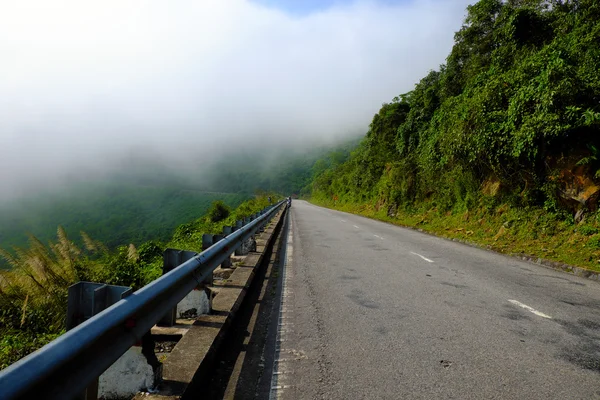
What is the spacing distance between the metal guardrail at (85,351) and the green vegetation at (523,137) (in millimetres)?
9932

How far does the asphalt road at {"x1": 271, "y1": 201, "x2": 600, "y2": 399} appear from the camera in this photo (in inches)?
107

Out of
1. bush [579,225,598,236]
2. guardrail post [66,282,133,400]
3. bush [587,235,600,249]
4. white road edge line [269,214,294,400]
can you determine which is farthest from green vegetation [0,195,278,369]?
bush [579,225,598,236]

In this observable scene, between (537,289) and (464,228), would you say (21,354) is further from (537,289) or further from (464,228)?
(464,228)

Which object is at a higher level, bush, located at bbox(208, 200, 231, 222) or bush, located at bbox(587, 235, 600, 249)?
bush, located at bbox(587, 235, 600, 249)

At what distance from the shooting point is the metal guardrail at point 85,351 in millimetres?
1036

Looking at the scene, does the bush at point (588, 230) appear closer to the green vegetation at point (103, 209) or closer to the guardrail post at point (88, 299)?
the guardrail post at point (88, 299)

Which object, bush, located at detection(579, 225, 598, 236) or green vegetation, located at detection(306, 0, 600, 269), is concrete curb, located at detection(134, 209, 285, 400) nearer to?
green vegetation, located at detection(306, 0, 600, 269)

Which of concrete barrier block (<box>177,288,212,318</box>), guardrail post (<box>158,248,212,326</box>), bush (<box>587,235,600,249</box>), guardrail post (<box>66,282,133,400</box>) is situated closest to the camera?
guardrail post (<box>66,282,133,400</box>)

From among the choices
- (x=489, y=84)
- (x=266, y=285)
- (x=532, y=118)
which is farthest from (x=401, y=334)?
(x=489, y=84)

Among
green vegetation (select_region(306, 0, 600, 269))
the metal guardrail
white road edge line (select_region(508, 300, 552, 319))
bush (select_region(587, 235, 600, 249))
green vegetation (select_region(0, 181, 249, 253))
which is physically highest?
green vegetation (select_region(306, 0, 600, 269))

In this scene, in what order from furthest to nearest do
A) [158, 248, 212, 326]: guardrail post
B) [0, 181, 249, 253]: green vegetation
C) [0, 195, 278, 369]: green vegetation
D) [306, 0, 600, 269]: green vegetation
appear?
[0, 181, 249, 253]: green vegetation → [306, 0, 600, 269]: green vegetation → [0, 195, 278, 369]: green vegetation → [158, 248, 212, 326]: guardrail post

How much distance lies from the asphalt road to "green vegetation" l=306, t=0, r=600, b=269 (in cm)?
457

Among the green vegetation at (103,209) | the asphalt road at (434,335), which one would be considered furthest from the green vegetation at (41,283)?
the green vegetation at (103,209)

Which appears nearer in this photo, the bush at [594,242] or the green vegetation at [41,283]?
the green vegetation at [41,283]
